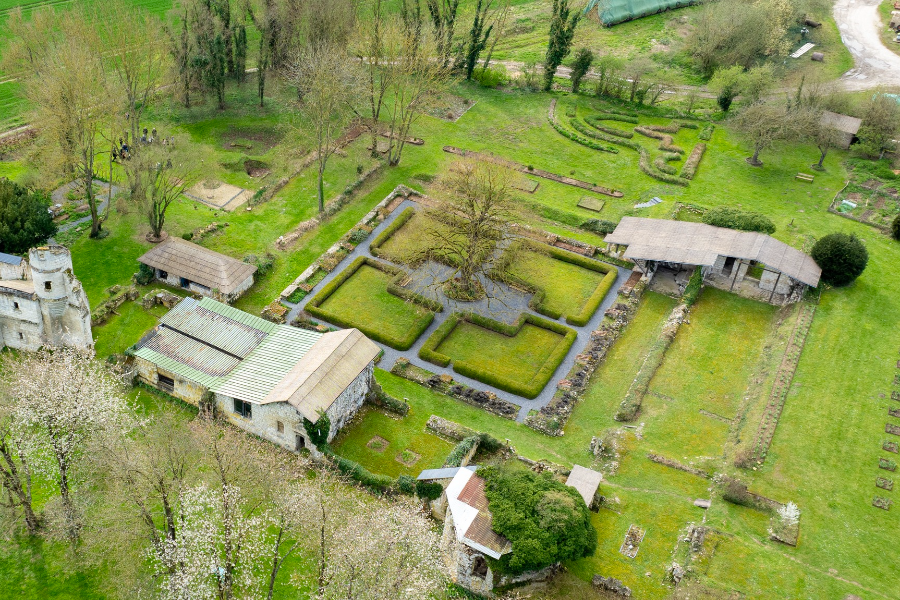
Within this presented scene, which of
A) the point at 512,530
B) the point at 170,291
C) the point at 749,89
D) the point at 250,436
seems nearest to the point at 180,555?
the point at 250,436

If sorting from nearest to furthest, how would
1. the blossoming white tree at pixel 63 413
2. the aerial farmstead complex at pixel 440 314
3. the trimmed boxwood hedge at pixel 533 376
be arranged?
1. the blossoming white tree at pixel 63 413
2. the aerial farmstead complex at pixel 440 314
3. the trimmed boxwood hedge at pixel 533 376

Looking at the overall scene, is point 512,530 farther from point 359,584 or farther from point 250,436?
point 250,436

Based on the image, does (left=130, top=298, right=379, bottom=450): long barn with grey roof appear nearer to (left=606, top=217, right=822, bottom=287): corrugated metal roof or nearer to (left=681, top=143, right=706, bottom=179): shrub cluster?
(left=606, top=217, right=822, bottom=287): corrugated metal roof

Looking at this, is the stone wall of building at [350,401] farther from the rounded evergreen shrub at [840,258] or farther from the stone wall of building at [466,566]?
the rounded evergreen shrub at [840,258]

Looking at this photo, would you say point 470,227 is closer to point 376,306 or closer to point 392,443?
point 376,306

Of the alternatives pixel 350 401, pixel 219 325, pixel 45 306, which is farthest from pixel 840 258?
pixel 45 306

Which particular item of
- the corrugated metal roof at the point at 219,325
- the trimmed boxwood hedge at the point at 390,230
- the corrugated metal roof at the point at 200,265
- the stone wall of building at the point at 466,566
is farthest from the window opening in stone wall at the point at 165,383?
the stone wall of building at the point at 466,566
